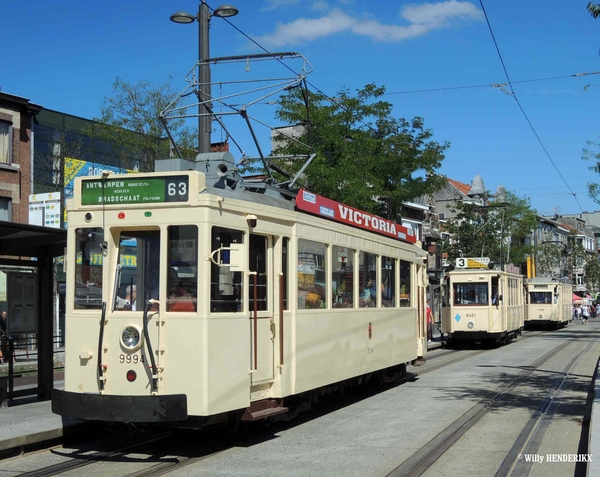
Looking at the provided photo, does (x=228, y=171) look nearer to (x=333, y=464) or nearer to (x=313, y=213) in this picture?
(x=313, y=213)

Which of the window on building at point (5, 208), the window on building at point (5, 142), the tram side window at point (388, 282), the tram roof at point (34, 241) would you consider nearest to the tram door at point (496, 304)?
the tram side window at point (388, 282)

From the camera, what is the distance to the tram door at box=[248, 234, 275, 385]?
30.3 ft

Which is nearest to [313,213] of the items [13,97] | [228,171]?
[228,171]

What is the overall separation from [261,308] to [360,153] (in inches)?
566

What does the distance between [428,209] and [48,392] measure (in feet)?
158

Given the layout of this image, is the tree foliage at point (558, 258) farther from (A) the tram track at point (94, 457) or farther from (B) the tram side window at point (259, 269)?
(A) the tram track at point (94, 457)

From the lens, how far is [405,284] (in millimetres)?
15688

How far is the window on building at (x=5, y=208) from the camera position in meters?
26.7

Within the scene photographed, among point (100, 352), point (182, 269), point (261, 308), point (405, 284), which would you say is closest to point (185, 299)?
point (182, 269)

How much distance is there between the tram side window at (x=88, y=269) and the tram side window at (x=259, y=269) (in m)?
1.74

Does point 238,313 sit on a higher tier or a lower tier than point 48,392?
higher

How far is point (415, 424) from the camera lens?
10.8 metres

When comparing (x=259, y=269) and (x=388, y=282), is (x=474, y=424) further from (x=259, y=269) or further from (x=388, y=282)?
(x=388, y=282)

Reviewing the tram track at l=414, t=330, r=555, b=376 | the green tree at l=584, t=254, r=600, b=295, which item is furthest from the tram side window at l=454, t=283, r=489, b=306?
the green tree at l=584, t=254, r=600, b=295
